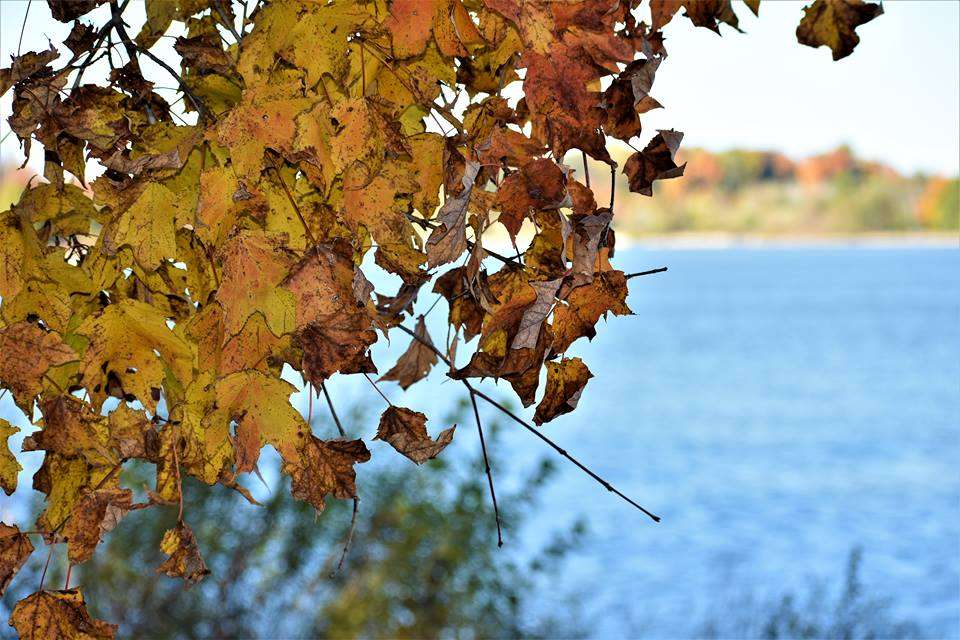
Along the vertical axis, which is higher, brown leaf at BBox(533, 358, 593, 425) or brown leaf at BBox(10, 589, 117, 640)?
brown leaf at BBox(533, 358, 593, 425)

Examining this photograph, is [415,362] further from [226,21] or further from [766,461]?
[766,461]

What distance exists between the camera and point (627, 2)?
611 mm

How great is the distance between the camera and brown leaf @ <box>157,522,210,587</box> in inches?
25.8

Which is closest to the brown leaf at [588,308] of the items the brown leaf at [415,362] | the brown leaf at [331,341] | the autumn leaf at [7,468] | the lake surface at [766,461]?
the brown leaf at [331,341]

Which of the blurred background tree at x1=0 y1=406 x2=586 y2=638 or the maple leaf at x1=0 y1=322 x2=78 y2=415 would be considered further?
the blurred background tree at x1=0 y1=406 x2=586 y2=638

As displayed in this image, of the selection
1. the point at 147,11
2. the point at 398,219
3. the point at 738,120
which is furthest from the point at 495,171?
the point at 738,120

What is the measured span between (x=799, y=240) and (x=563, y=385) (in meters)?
70.4

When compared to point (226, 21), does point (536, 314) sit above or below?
below

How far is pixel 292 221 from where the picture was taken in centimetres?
59

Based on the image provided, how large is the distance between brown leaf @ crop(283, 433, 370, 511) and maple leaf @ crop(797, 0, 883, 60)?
1.18 feet

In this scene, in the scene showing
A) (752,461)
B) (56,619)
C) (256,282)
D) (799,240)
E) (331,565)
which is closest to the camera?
(256,282)

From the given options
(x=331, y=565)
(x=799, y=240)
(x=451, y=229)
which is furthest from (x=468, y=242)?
(x=799, y=240)

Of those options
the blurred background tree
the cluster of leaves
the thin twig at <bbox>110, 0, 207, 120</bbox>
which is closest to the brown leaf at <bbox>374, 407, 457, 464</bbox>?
the cluster of leaves

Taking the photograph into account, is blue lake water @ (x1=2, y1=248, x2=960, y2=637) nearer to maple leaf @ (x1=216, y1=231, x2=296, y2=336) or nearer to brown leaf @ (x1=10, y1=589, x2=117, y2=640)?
brown leaf @ (x1=10, y1=589, x2=117, y2=640)
